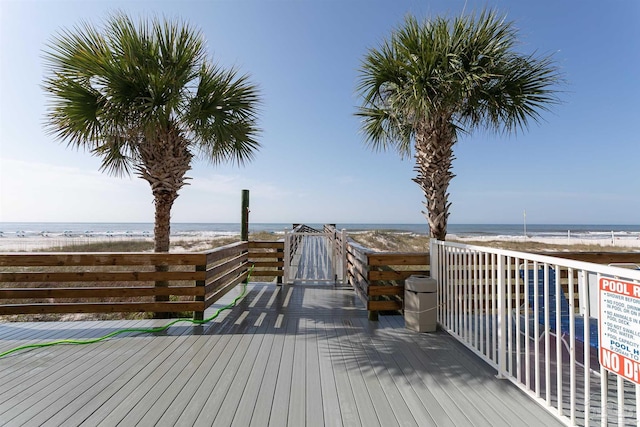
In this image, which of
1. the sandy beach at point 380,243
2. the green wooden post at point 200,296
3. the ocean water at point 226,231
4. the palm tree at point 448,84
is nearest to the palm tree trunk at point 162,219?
the green wooden post at point 200,296

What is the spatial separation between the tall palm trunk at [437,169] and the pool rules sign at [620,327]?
2.44 meters

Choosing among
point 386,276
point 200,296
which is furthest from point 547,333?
point 200,296

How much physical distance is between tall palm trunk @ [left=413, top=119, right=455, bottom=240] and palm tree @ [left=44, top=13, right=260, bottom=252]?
9.18 ft

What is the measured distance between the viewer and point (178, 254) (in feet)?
11.4

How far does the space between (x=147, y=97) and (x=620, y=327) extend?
15.7 feet

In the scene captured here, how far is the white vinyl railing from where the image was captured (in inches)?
59.8

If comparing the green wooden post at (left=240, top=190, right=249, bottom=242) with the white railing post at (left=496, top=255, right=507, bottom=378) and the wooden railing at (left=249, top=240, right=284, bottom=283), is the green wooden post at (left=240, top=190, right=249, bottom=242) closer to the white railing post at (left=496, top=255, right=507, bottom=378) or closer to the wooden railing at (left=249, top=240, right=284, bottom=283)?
the wooden railing at (left=249, top=240, right=284, bottom=283)

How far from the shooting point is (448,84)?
11.1 ft

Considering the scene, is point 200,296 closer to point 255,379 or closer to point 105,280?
point 105,280

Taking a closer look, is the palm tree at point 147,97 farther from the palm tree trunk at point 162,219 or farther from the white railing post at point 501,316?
the white railing post at point 501,316

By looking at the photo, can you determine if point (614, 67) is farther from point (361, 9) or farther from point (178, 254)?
point (178, 254)

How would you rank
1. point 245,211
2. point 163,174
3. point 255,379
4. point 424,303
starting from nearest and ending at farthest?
1. point 255,379
2. point 424,303
3. point 163,174
4. point 245,211

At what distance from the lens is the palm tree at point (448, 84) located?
3424mm

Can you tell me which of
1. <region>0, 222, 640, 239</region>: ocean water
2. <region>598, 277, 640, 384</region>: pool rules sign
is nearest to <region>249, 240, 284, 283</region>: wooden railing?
<region>598, 277, 640, 384</region>: pool rules sign
